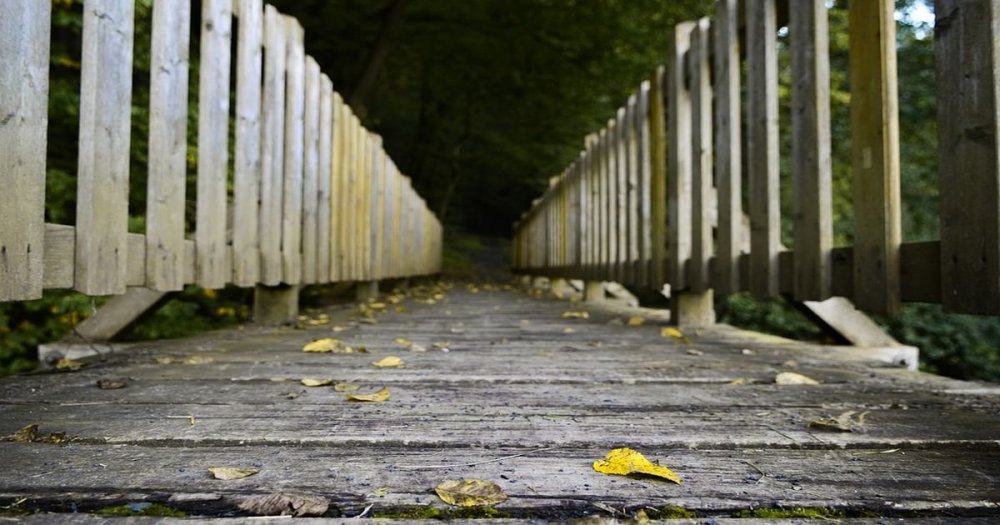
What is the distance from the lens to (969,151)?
4.45 feet

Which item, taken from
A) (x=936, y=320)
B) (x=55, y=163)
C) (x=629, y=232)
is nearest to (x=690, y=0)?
(x=936, y=320)

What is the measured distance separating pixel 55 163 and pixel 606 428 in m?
5.37

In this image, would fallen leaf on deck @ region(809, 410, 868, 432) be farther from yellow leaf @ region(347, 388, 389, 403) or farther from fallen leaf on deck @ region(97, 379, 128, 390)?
fallen leaf on deck @ region(97, 379, 128, 390)

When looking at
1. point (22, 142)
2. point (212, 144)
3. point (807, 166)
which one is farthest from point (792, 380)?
point (212, 144)

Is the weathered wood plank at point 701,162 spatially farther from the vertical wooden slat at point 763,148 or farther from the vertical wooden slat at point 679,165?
the vertical wooden slat at point 763,148

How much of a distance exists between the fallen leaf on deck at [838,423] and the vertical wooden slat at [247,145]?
237cm

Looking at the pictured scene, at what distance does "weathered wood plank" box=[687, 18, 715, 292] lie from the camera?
308 centimetres

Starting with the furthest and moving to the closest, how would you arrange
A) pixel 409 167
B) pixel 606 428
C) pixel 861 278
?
1. pixel 409 167
2. pixel 861 278
3. pixel 606 428

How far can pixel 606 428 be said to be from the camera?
4.01ft

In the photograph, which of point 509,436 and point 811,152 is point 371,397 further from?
point 811,152

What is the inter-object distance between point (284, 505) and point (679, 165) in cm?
309

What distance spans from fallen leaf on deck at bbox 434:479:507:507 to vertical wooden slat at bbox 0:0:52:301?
3.83 feet

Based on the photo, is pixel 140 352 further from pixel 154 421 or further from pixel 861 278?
pixel 861 278

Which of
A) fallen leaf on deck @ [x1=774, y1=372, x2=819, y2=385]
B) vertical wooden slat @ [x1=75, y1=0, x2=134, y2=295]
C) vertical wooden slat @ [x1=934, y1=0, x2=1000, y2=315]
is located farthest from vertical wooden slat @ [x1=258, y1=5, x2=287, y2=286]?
vertical wooden slat @ [x1=934, y1=0, x2=1000, y2=315]
